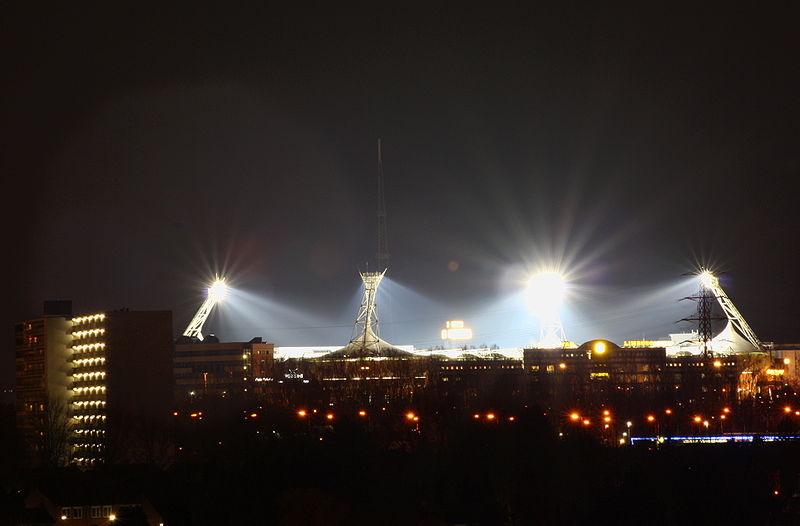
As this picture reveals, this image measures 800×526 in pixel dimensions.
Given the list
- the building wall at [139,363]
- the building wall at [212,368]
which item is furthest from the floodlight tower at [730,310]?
the building wall at [139,363]

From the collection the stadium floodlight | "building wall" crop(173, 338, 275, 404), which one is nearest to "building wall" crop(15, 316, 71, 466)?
"building wall" crop(173, 338, 275, 404)

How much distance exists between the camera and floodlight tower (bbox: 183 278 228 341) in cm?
9229

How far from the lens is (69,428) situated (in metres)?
51.2

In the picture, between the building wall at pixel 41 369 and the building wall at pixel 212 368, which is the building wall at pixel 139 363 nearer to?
the building wall at pixel 41 369

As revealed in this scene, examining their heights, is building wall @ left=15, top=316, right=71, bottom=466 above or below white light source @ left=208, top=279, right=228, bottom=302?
below

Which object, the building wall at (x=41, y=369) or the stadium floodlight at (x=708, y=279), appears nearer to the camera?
the building wall at (x=41, y=369)

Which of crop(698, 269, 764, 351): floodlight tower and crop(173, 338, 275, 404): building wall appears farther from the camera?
crop(698, 269, 764, 351): floodlight tower

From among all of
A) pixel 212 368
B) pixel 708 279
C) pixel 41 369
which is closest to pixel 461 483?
pixel 41 369

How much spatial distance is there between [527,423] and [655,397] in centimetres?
2187

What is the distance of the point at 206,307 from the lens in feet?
308

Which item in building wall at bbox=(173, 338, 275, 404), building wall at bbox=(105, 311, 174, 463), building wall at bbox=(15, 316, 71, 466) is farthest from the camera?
building wall at bbox=(173, 338, 275, 404)

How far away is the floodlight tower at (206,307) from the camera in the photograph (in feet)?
303

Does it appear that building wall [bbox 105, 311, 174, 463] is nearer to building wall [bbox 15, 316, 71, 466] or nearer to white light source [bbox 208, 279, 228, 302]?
building wall [bbox 15, 316, 71, 466]

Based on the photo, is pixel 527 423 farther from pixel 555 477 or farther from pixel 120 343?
pixel 120 343
